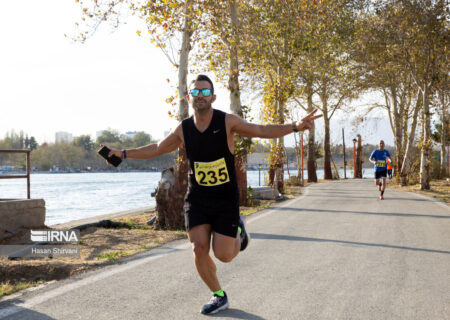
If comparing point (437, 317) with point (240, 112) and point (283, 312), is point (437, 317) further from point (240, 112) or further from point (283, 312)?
point (240, 112)

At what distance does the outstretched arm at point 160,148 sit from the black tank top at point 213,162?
315 millimetres

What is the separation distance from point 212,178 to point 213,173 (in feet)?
0.15

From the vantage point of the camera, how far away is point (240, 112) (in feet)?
47.7

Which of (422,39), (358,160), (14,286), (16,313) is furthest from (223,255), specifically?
(358,160)

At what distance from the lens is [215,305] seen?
423 centimetres

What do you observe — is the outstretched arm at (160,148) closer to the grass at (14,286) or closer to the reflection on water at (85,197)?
the grass at (14,286)

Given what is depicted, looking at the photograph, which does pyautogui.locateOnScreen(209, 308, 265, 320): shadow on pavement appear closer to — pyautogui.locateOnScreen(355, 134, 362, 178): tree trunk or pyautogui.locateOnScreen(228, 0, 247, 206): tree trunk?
pyautogui.locateOnScreen(228, 0, 247, 206): tree trunk

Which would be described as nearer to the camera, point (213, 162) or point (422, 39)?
point (213, 162)

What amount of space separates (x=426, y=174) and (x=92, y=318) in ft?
66.3

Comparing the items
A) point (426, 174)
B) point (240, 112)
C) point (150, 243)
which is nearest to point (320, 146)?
point (426, 174)

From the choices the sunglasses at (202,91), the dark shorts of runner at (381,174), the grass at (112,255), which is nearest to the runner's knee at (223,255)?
the sunglasses at (202,91)

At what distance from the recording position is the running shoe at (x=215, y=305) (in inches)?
166

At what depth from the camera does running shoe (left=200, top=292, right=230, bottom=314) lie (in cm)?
421

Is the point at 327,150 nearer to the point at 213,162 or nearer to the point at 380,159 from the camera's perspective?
the point at 380,159
